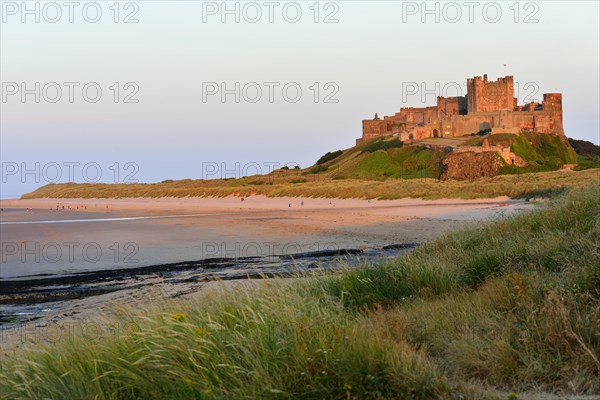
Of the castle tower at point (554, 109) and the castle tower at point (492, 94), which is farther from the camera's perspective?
the castle tower at point (492, 94)

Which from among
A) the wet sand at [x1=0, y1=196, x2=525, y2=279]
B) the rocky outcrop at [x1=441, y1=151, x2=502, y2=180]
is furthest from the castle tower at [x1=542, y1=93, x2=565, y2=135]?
the wet sand at [x1=0, y1=196, x2=525, y2=279]

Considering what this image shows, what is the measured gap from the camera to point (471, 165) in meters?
60.9

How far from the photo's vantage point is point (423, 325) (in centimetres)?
561

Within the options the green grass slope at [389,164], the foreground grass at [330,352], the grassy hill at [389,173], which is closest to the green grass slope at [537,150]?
the grassy hill at [389,173]

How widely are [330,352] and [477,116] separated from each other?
86.0 metres

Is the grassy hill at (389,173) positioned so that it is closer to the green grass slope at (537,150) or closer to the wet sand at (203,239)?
the green grass slope at (537,150)

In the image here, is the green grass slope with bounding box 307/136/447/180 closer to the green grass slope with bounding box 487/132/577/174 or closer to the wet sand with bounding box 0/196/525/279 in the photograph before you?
the green grass slope with bounding box 487/132/577/174

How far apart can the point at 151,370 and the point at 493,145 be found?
67395 mm

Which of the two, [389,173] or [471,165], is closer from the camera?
[471,165]

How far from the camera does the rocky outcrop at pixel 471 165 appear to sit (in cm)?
6018

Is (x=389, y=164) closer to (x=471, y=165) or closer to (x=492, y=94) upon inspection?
(x=471, y=165)

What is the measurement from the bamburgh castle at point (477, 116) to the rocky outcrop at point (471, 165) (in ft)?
53.7

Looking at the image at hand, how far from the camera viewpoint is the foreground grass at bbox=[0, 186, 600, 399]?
13.5ft

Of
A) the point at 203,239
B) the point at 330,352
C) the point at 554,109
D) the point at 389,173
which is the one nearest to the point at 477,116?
the point at 554,109
